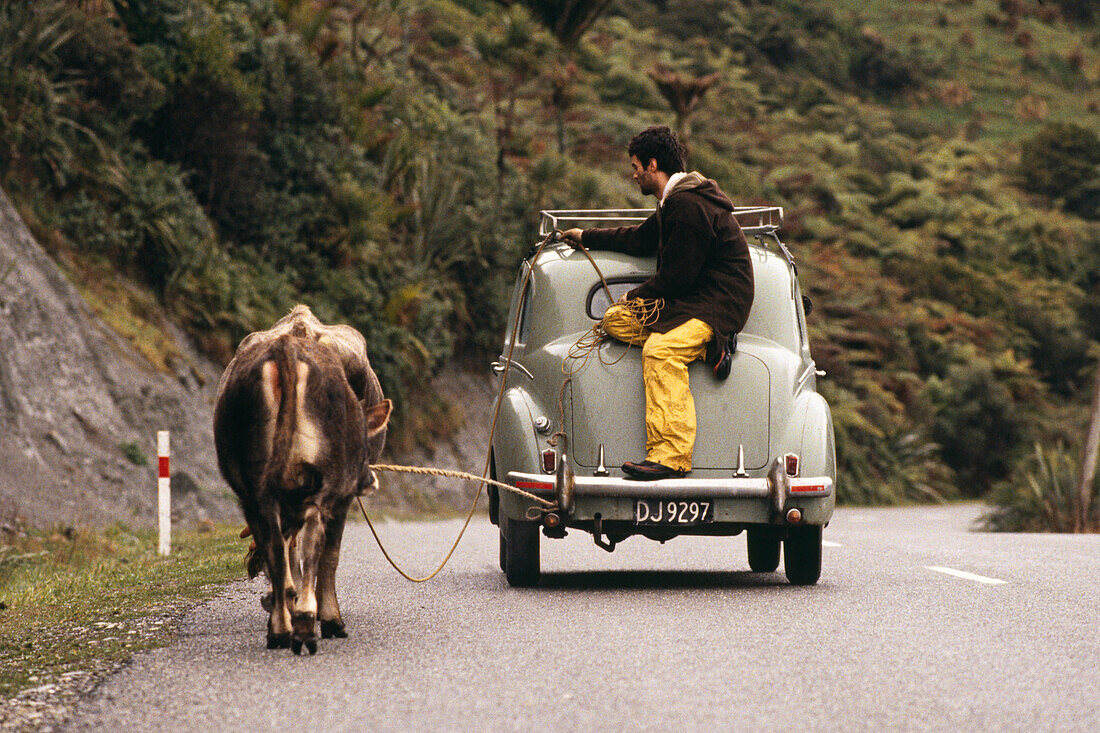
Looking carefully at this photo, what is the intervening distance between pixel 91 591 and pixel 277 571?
3.60m

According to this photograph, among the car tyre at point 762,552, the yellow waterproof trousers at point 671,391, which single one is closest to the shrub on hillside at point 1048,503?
the car tyre at point 762,552

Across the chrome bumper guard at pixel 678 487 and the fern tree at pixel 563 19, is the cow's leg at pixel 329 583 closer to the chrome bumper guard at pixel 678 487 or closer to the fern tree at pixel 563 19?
the chrome bumper guard at pixel 678 487

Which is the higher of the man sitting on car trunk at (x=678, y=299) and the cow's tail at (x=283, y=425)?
the man sitting on car trunk at (x=678, y=299)

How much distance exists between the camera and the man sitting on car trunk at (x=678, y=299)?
8.24 m

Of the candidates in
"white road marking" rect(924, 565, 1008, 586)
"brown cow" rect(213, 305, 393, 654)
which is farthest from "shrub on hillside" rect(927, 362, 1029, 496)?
"brown cow" rect(213, 305, 393, 654)

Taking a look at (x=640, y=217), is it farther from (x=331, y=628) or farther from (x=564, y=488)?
(x=331, y=628)

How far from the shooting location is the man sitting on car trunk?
324 inches

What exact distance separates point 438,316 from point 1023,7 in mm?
83500

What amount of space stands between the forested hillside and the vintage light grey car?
9156 mm

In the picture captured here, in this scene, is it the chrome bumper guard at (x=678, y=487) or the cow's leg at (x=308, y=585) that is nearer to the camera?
the cow's leg at (x=308, y=585)

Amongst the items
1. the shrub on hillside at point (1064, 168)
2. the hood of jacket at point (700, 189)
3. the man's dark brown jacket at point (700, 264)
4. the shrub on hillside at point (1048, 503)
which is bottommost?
the shrub on hillside at point (1048, 503)

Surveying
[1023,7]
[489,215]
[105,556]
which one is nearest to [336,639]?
[105,556]

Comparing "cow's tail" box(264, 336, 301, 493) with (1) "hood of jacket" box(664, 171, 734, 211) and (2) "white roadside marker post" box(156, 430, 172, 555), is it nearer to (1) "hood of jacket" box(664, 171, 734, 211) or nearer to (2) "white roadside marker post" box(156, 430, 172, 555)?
(1) "hood of jacket" box(664, 171, 734, 211)

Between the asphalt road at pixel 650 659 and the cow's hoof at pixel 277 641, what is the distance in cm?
6
